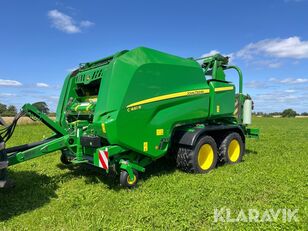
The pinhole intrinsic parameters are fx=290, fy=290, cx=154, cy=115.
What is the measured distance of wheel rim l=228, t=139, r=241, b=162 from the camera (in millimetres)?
7491

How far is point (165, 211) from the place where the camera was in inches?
166

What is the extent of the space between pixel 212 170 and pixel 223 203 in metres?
2.13

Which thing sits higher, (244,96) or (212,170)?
(244,96)

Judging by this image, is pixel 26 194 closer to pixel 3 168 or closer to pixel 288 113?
pixel 3 168

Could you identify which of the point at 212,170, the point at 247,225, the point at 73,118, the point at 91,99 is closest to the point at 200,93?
the point at 212,170

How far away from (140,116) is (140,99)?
32cm

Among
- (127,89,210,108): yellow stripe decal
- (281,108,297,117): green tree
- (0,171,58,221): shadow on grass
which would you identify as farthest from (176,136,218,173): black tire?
(281,108,297,117): green tree

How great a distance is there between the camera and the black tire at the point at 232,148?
716 cm

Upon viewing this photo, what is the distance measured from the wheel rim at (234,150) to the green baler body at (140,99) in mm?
929

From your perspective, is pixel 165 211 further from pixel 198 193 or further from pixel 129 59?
pixel 129 59

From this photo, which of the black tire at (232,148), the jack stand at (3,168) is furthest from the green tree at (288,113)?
the jack stand at (3,168)

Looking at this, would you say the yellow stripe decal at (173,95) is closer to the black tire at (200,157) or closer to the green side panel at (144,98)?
the green side panel at (144,98)

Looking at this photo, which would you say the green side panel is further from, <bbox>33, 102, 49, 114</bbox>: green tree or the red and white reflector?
<bbox>33, 102, 49, 114</bbox>: green tree

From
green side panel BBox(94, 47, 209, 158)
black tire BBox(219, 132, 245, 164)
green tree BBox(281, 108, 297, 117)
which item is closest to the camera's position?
green side panel BBox(94, 47, 209, 158)
